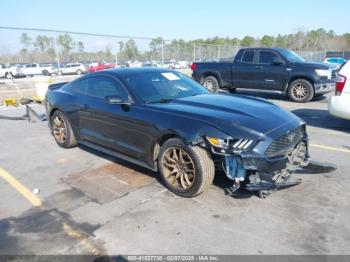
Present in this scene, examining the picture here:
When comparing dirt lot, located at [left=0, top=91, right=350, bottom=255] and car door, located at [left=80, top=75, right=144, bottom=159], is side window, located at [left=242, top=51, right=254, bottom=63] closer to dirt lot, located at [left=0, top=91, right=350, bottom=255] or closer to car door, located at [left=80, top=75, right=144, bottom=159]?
dirt lot, located at [left=0, top=91, right=350, bottom=255]

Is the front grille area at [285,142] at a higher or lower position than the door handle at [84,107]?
lower

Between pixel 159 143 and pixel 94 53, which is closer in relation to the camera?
pixel 159 143

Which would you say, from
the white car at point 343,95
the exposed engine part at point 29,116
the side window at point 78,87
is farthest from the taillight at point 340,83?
the exposed engine part at point 29,116

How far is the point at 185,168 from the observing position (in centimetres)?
377

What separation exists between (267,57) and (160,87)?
736 centimetres

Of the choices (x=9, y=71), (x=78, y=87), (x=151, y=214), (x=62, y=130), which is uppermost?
(x=78, y=87)

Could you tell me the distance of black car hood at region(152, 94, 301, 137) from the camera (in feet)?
11.4

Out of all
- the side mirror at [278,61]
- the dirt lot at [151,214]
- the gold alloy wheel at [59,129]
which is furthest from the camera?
the side mirror at [278,61]

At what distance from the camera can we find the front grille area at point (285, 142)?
3.45 m

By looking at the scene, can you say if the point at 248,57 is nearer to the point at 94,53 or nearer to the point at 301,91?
the point at 301,91

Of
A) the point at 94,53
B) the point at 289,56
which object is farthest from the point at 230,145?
the point at 94,53

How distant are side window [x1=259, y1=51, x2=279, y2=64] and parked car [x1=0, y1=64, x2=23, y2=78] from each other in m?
28.4

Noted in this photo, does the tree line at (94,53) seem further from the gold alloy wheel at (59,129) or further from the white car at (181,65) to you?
the gold alloy wheel at (59,129)

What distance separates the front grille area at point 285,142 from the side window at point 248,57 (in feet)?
25.3
